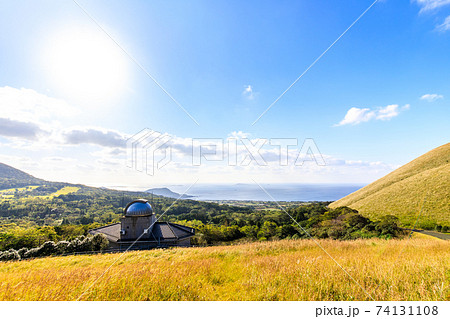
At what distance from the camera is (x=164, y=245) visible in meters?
21.1

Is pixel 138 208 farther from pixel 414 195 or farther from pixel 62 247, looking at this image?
pixel 414 195

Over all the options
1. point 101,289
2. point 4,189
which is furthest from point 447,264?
point 4,189

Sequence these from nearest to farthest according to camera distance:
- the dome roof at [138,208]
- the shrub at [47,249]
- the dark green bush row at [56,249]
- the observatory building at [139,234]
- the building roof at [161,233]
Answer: the dark green bush row at [56,249]
the shrub at [47,249]
the observatory building at [139,234]
the dome roof at [138,208]
the building roof at [161,233]

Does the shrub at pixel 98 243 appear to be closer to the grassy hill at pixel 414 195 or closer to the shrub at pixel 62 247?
the shrub at pixel 62 247

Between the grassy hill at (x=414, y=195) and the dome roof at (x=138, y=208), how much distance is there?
30.1 m

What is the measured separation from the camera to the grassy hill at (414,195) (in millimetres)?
19175

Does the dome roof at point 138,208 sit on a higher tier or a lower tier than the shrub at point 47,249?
higher

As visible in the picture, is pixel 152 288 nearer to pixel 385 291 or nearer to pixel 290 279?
pixel 290 279

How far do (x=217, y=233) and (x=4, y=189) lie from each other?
9664 centimetres

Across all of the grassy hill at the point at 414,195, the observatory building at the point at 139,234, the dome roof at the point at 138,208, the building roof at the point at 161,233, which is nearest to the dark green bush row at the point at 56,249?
the observatory building at the point at 139,234

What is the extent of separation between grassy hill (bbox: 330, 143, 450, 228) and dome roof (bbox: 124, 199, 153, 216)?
98.9 feet

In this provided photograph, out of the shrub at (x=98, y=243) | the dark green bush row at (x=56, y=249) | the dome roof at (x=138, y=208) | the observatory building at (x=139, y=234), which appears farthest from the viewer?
the dome roof at (x=138, y=208)

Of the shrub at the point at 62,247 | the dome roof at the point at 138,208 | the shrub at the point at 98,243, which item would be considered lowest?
the shrub at the point at 98,243

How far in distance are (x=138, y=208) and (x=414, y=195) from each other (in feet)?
128
